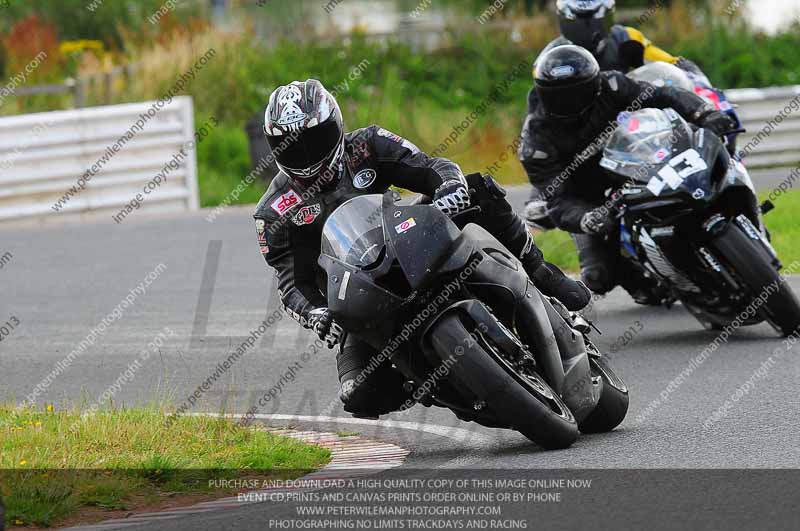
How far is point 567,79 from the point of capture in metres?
9.35

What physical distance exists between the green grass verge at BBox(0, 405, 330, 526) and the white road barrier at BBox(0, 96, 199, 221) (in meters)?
10.5

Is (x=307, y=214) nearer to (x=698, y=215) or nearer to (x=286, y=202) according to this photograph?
(x=286, y=202)

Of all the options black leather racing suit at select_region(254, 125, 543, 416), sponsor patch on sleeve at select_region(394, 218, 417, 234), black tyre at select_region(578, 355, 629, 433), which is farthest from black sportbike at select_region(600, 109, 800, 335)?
sponsor patch on sleeve at select_region(394, 218, 417, 234)

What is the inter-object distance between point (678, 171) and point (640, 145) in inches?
12.7

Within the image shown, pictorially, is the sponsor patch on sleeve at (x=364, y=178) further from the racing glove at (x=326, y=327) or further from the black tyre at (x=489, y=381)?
the black tyre at (x=489, y=381)

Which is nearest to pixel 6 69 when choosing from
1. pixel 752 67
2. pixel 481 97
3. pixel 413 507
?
pixel 481 97

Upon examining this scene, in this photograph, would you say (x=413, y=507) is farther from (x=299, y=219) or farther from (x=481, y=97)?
(x=481, y=97)

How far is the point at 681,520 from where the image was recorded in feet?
16.5

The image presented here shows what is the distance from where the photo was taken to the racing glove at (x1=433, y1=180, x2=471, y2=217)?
670cm

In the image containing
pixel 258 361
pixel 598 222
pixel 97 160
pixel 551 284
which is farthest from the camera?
pixel 97 160

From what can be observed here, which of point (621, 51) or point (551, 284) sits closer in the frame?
point (551, 284)

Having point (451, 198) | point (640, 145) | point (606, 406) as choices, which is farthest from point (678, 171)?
point (451, 198)

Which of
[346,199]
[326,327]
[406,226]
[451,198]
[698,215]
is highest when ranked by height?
[406,226]

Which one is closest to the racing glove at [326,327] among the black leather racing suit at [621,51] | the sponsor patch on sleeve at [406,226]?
the sponsor patch on sleeve at [406,226]
